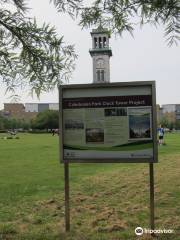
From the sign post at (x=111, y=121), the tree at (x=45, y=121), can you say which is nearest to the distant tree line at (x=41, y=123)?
the tree at (x=45, y=121)

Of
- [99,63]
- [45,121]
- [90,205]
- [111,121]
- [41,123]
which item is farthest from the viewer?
[41,123]

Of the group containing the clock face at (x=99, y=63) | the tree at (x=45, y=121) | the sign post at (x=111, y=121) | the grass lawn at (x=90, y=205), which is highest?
the clock face at (x=99, y=63)

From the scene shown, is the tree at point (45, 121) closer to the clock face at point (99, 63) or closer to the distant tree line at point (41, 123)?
the distant tree line at point (41, 123)

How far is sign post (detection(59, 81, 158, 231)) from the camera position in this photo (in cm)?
689

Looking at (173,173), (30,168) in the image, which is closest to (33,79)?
(173,173)

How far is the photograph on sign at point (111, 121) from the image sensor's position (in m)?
6.90

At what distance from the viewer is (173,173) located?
13.6 metres

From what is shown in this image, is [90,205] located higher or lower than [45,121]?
lower

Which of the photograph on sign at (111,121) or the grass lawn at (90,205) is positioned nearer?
the photograph on sign at (111,121)

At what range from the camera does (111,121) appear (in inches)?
274

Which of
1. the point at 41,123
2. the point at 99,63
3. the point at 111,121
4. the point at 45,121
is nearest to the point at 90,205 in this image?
the point at 111,121

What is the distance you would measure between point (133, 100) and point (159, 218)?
2.32m

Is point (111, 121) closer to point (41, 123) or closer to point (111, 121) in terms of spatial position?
point (111, 121)

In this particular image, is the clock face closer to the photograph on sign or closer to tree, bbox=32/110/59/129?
tree, bbox=32/110/59/129
